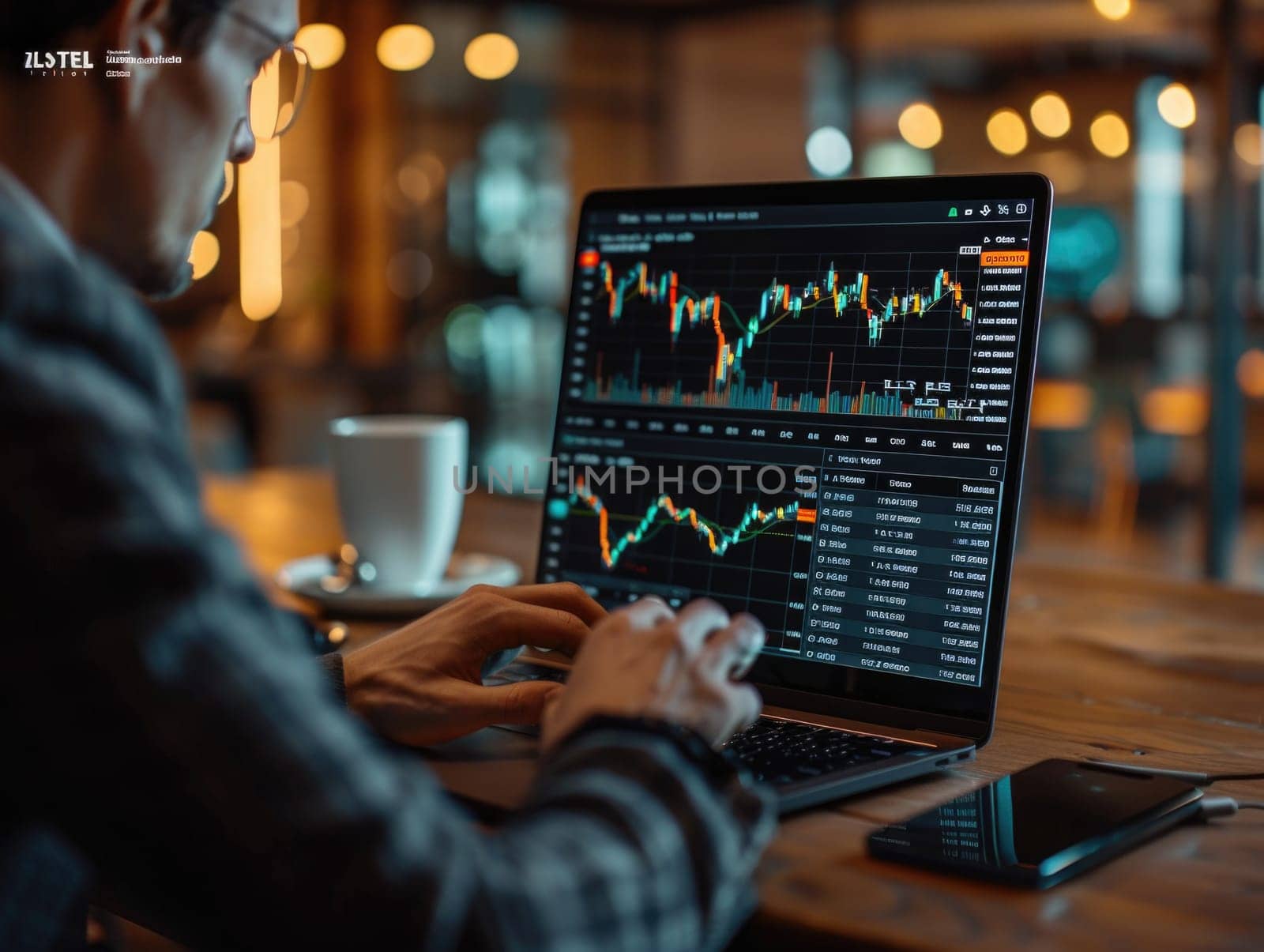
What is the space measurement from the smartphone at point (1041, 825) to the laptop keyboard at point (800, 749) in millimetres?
66

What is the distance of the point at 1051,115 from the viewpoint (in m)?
7.86

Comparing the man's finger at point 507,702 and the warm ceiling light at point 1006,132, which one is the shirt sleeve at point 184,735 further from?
the warm ceiling light at point 1006,132

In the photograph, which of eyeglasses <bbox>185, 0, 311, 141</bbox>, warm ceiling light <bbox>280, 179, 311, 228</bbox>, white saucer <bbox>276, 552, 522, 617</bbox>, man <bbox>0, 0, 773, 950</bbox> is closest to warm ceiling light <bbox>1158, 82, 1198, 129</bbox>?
warm ceiling light <bbox>280, 179, 311, 228</bbox>

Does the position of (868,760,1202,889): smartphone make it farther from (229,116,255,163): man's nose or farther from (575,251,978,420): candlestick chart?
(229,116,255,163): man's nose

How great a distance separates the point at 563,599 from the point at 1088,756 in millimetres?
345

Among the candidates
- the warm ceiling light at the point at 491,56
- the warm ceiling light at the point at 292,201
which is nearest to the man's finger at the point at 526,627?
the warm ceiling light at the point at 491,56

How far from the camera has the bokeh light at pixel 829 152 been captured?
5371 millimetres

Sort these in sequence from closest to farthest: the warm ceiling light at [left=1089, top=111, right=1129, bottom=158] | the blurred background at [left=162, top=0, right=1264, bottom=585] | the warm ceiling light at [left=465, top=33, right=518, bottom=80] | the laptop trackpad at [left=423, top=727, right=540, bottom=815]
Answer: the laptop trackpad at [left=423, top=727, right=540, bottom=815] → the blurred background at [left=162, top=0, right=1264, bottom=585] → the warm ceiling light at [left=465, top=33, right=518, bottom=80] → the warm ceiling light at [left=1089, top=111, right=1129, bottom=158]

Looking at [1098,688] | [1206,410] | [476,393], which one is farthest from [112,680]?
[476,393]

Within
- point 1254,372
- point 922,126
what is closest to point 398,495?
point 1254,372

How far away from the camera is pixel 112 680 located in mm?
434

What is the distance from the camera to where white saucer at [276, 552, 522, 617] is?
119cm

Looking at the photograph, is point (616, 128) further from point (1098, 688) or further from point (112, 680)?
point (112, 680)

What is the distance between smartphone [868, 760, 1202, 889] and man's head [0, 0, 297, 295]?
0.51 metres
